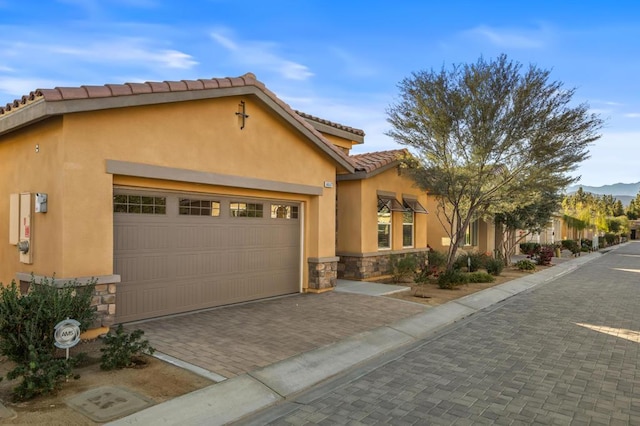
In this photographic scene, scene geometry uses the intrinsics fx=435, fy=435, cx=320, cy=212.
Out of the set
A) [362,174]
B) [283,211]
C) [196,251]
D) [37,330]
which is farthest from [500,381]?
[362,174]

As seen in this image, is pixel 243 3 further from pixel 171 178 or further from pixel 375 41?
pixel 171 178

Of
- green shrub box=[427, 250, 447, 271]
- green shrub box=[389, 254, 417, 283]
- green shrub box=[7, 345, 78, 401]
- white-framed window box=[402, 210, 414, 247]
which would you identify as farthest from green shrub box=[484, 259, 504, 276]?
green shrub box=[7, 345, 78, 401]

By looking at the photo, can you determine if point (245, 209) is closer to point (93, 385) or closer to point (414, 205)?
point (93, 385)

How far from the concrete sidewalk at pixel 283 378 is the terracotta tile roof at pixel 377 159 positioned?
19.5 feet

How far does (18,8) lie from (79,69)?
2021 millimetres

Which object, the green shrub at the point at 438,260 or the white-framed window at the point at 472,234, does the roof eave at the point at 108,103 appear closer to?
the green shrub at the point at 438,260

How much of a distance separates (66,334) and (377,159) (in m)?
11.8

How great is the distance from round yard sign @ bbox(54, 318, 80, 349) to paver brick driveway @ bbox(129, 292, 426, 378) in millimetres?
1466

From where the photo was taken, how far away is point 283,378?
578 cm

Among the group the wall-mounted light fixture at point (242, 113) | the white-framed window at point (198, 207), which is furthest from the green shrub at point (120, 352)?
the wall-mounted light fixture at point (242, 113)

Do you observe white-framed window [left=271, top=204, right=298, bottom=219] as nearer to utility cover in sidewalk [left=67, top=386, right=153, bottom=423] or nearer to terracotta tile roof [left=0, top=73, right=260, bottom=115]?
terracotta tile roof [left=0, top=73, right=260, bottom=115]

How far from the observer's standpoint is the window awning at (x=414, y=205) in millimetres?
16853

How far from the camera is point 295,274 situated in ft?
39.1

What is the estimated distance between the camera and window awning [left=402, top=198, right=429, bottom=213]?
664 inches
